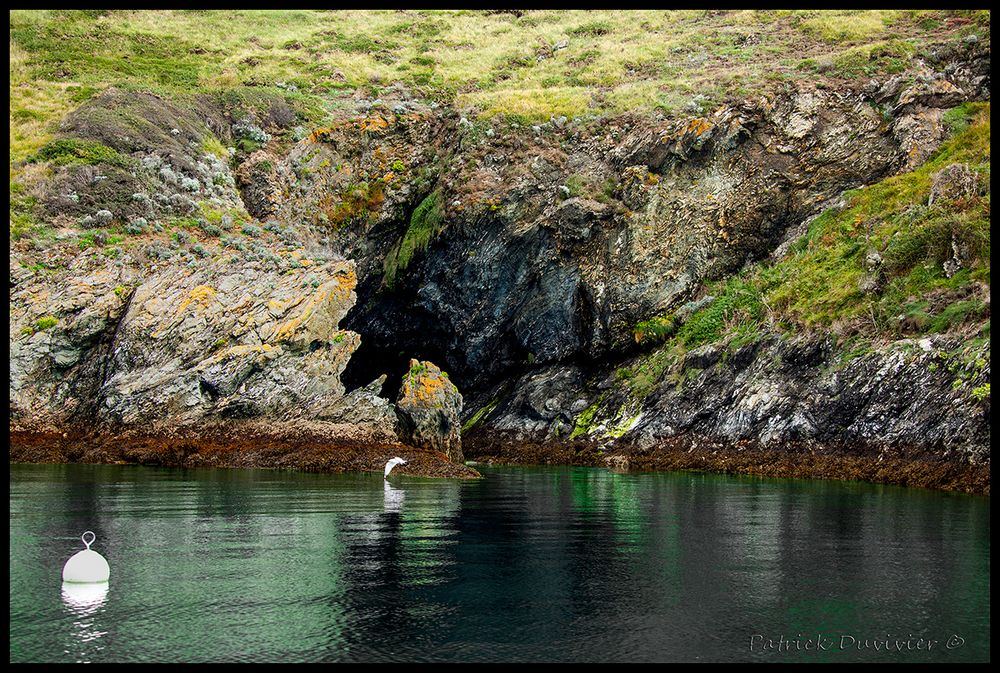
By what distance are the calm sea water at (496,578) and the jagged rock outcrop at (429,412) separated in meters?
12.0

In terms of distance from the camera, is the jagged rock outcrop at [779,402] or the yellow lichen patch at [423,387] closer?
the jagged rock outcrop at [779,402]

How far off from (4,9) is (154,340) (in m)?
21.3

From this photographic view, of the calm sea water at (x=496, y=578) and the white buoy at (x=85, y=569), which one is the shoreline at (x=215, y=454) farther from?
the white buoy at (x=85, y=569)

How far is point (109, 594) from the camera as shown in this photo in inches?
458

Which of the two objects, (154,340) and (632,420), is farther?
(632,420)

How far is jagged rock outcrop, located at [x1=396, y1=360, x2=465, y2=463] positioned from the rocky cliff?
0.36m

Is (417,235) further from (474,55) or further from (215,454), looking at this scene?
(474,55)

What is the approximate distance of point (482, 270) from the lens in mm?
46312

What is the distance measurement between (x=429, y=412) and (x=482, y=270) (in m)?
13.2

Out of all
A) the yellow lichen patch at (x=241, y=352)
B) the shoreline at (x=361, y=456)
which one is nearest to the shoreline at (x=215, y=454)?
the shoreline at (x=361, y=456)

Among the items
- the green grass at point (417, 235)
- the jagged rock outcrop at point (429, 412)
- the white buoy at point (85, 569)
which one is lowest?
the white buoy at point (85, 569)

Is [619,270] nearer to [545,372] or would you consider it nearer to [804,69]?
[545,372]

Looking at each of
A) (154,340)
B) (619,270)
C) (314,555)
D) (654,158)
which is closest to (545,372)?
(619,270)

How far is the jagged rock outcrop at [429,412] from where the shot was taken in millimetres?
35094
